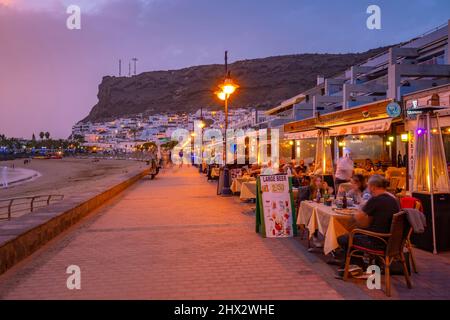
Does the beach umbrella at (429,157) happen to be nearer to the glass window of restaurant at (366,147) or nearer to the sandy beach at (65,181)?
the sandy beach at (65,181)

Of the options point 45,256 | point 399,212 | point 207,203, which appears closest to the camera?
point 399,212

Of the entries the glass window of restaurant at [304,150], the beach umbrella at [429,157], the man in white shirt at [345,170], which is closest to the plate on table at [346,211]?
the beach umbrella at [429,157]

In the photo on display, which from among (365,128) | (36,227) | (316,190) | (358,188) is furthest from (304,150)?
(36,227)

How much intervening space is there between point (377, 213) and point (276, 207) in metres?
2.78

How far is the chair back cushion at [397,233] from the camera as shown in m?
4.38

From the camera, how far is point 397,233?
445 cm

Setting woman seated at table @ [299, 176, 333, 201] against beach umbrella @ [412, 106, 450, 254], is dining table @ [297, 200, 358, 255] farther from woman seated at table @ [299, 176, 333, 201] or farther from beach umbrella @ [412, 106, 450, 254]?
beach umbrella @ [412, 106, 450, 254]

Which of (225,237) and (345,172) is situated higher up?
(345,172)

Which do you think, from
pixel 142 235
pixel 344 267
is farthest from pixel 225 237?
pixel 344 267

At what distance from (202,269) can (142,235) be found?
100 inches

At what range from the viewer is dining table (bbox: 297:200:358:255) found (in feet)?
17.1

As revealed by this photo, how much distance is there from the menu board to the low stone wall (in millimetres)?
3799

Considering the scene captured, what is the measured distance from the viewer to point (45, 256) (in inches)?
236
